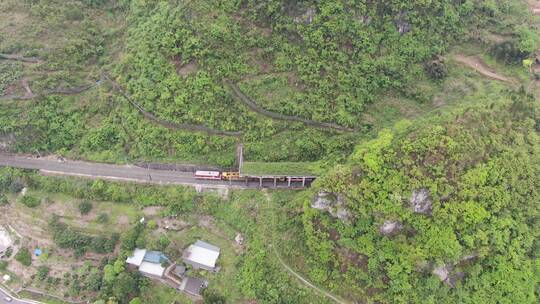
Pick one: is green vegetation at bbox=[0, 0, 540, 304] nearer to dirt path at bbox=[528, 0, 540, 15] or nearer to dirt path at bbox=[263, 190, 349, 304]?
dirt path at bbox=[263, 190, 349, 304]

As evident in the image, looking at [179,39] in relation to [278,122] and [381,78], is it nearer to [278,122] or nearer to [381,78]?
[278,122]

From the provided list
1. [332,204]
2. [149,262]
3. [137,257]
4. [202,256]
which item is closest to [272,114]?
[332,204]

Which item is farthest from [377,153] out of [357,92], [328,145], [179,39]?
[179,39]

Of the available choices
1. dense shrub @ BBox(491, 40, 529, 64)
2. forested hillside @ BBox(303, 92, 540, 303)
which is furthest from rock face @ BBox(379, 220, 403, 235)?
dense shrub @ BBox(491, 40, 529, 64)

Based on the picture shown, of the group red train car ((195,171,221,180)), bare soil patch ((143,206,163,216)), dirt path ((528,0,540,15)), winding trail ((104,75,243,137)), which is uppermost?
dirt path ((528,0,540,15))

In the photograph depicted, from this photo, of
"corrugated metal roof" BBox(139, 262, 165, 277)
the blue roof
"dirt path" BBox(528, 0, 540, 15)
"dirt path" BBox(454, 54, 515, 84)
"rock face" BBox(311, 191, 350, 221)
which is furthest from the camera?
"dirt path" BBox(528, 0, 540, 15)

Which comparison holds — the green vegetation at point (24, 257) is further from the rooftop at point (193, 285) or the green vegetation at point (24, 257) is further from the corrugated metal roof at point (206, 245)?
the corrugated metal roof at point (206, 245)
